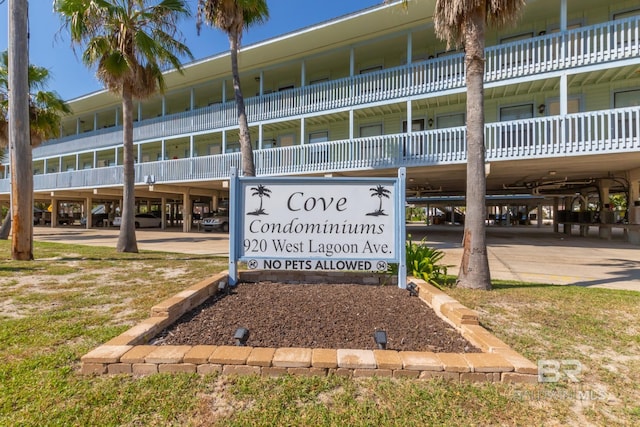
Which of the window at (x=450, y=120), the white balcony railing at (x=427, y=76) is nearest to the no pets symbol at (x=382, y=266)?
the white balcony railing at (x=427, y=76)

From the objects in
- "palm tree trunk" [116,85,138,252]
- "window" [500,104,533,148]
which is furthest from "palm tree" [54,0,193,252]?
"window" [500,104,533,148]

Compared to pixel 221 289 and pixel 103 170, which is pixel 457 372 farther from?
pixel 103 170

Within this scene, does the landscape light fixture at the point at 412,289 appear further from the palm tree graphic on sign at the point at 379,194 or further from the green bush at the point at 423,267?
the palm tree graphic on sign at the point at 379,194

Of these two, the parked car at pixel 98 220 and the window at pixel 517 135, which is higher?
the window at pixel 517 135

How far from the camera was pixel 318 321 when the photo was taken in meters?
3.33

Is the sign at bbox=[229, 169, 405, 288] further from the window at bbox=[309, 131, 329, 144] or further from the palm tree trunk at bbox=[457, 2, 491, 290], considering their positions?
the window at bbox=[309, 131, 329, 144]

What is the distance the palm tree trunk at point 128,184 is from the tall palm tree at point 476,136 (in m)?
9.44

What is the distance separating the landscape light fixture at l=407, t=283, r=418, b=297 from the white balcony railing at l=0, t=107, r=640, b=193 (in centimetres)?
752

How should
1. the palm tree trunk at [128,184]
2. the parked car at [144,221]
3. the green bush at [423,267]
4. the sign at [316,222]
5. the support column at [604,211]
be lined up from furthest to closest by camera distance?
the parked car at [144,221], the support column at [604,211], the palm tree trunk at [128,184], the green bush at [423,267], the sign at [316,222]

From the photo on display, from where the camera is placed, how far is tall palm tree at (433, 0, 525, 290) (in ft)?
17.4

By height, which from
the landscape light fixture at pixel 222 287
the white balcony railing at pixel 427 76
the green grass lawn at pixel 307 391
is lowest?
the green grass lawn at pixel 307 391

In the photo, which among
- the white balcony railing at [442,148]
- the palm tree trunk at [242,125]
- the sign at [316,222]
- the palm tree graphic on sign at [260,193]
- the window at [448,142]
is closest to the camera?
the sign at [316,222]

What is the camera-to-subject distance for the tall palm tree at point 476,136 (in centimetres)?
530

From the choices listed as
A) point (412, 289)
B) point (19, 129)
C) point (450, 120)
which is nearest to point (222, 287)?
point (412, 289)
